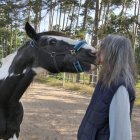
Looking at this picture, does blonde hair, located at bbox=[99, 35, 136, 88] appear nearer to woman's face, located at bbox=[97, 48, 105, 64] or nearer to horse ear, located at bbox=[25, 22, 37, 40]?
woman's face, located at bbox=[97, 48, 105, 64]

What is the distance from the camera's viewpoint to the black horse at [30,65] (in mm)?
4434

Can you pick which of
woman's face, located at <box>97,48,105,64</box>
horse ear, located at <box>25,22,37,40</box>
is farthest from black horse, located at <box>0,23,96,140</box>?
woman's face, located at <box>97,48,105,64</box>

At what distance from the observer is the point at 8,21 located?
42.6 metres

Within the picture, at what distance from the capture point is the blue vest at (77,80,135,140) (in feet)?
9.26

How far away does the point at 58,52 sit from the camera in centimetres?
453

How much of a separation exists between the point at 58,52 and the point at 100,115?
5.86 feet

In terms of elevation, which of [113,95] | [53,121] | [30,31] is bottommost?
[53,121]

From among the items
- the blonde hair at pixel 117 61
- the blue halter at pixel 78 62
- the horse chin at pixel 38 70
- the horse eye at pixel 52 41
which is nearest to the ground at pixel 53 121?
the horse chin at pixel 38 70

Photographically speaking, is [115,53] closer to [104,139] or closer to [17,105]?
[104,139]

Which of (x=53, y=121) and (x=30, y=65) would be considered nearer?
(x=30, y=65)

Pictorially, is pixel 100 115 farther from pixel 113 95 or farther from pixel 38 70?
pixel 38 70

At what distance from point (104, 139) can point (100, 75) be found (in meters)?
0.49

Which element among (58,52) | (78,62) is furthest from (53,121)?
(78,62)

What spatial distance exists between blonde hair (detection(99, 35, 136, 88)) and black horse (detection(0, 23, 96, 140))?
1427 mm
